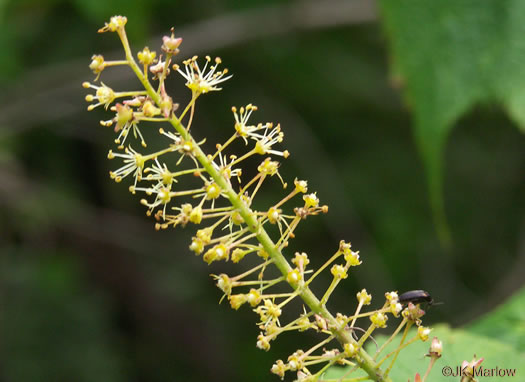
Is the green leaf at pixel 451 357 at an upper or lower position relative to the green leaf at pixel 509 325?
upper

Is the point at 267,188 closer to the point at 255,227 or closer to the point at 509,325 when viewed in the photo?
the point at 509,325

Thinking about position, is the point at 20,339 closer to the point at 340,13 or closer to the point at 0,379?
the point at 0,379

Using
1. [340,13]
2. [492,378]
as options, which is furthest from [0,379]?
[492,378]

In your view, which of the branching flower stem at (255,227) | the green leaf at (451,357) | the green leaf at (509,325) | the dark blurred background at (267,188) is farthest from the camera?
the dark blurred background at (267,188)

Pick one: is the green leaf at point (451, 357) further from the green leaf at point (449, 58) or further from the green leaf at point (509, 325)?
the green leaf at point (449, 58)

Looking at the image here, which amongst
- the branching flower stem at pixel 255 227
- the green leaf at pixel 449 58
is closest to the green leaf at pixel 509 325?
the green leaf at pixel 449 58
